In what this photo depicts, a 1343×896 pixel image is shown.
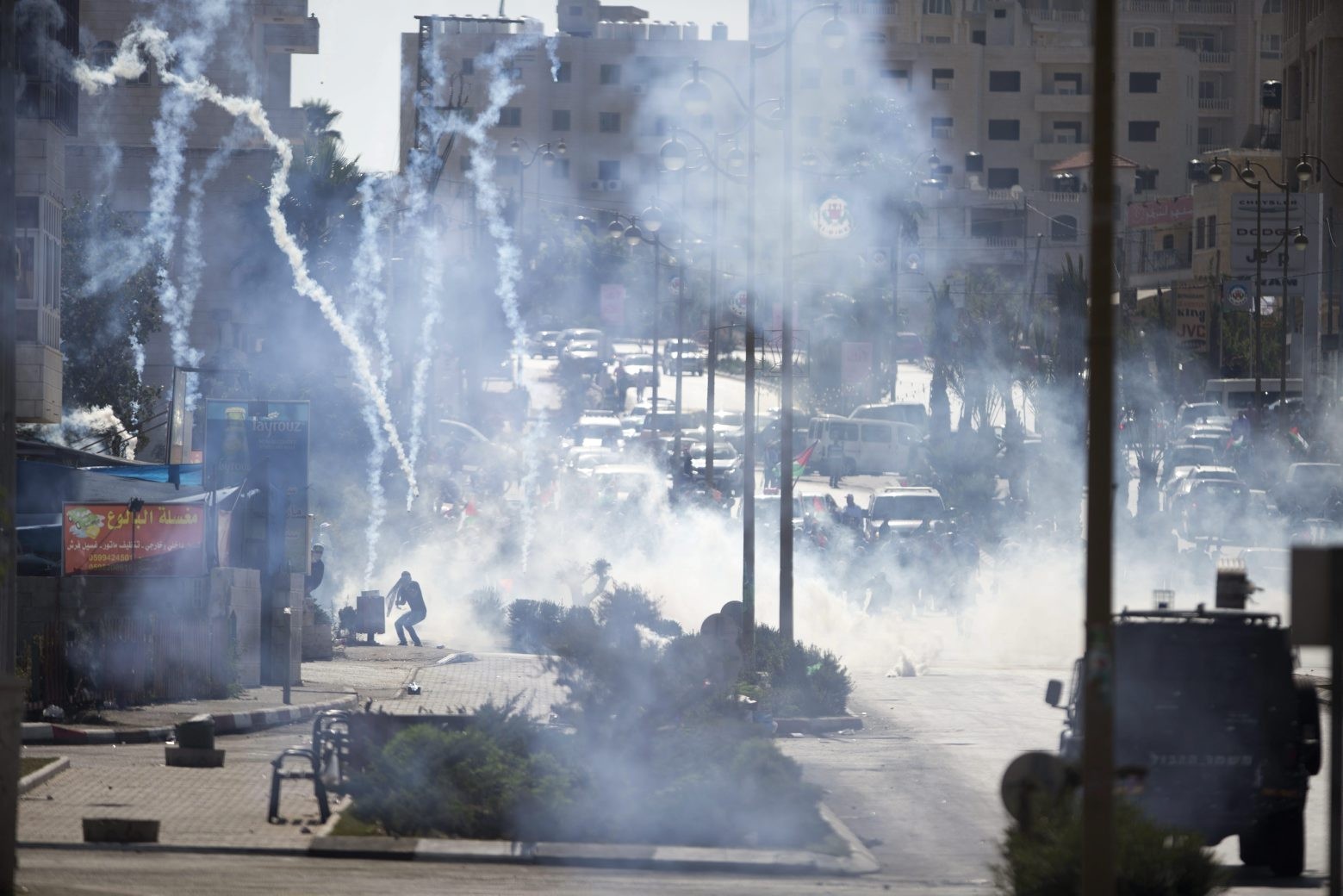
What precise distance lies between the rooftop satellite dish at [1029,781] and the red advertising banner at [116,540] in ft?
50.9

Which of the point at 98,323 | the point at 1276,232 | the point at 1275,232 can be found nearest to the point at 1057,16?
the point at 1276,232

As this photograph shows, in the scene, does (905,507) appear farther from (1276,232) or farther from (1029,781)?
(1029,781)

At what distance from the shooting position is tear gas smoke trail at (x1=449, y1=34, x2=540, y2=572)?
57.7m

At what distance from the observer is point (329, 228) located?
173 feet

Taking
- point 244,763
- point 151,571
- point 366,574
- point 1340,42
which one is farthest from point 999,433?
point 244,763

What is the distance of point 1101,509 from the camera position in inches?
350

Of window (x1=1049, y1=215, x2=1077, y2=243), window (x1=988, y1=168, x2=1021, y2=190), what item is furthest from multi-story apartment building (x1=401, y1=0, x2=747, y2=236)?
window (x1=1049, y1=215, x2=1077, y2=243)

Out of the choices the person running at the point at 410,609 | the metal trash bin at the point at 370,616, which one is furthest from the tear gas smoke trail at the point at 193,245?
the person running at the point at 410,609

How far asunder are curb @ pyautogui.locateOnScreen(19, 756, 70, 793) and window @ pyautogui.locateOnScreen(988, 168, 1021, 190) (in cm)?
9353

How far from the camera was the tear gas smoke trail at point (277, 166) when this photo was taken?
50938 millimetres

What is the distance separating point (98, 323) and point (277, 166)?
30.5 ft

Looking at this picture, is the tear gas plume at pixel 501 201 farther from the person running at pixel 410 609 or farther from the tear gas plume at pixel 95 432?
the person running at pixel 410 609

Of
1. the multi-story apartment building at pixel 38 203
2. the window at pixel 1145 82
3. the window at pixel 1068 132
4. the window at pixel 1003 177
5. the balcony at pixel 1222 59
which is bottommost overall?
the multi-story apartment building at pixel 38 203

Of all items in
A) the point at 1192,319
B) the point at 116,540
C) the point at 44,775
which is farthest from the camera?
the point at 1192,319
